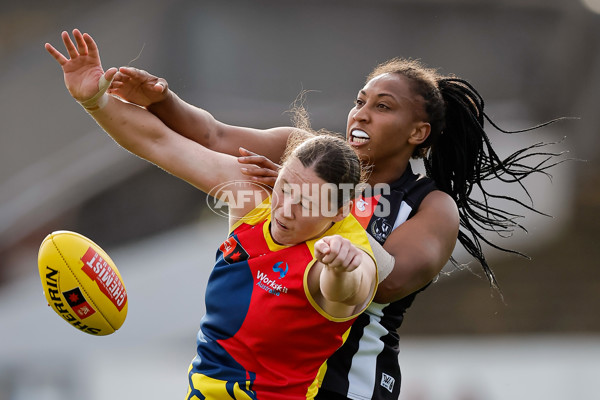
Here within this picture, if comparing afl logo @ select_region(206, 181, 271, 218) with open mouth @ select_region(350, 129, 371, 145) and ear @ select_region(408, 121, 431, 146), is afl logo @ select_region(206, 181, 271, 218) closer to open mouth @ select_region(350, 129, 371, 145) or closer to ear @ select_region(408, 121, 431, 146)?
open mouth @ select_region(350, 129, 371, 145)

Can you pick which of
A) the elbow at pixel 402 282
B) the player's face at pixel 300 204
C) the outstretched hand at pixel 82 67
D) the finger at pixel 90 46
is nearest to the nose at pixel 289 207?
the player's face at pixel 300 204

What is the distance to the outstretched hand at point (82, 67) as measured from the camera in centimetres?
302

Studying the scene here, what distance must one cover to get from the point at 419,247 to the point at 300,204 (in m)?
0.66

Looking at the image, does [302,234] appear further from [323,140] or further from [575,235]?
[575,235]

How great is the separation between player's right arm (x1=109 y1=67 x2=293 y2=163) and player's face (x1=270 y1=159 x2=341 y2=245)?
0.57 m

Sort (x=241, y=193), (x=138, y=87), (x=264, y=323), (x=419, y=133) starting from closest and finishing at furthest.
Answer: (x=264, y=323)
(x=241, y=193)
(x=138, y=87)
(x=419, y=133)

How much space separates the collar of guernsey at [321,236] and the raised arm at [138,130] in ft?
0.12

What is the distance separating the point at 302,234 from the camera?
2859 millimetres

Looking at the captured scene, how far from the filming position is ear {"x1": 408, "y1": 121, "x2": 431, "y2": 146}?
3607 millimetres

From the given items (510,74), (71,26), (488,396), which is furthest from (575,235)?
(71,26)

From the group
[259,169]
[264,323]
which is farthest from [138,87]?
[264,323]

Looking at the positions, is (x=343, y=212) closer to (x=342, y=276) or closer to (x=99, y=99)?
(x=342, y=276)

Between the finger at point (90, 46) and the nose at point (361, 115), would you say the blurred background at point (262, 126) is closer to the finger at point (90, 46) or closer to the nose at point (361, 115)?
the nose at point (361, 115)

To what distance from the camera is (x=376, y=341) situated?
11.1 ft
